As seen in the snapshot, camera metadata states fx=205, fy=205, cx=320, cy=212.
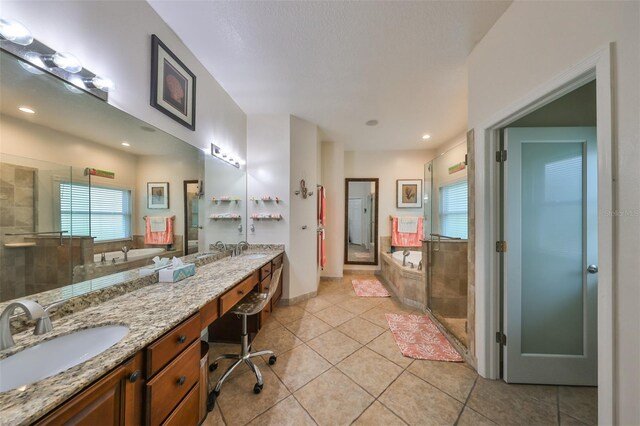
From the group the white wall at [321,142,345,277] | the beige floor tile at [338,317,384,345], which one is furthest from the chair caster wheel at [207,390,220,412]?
the white wall at [321,142,345,277]

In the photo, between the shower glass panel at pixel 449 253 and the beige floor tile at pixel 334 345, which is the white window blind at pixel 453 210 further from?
the beige floor tile at pixel 334 345

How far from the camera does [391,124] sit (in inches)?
128

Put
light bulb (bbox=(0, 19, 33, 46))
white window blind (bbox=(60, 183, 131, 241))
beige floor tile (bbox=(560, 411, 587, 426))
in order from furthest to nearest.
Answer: beige floor tile (bbox=(560, 411, 587, 426)) → white window blind (bbox=(60, 183, 131, 241)) → light bulb (bbox=(0, 19, 33, 46))

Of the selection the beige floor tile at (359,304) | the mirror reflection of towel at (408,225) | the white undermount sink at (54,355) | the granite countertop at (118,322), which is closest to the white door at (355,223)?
the mirror reflection of towel at (408,225)

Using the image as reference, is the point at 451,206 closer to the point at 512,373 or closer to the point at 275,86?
the point at 512,373

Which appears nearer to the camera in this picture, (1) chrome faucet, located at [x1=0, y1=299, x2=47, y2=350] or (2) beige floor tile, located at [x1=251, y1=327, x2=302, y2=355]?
(1) chrome faucet, located at [x1=0, y1=299, x2=47, y2=350]

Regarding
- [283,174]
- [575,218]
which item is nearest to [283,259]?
[283,174]

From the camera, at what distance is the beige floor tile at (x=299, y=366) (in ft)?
5.35

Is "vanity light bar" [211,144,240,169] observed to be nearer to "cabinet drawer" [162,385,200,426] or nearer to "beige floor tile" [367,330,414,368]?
"cabinet drawer" [162,385,200,426]

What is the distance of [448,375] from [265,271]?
6.25 feet

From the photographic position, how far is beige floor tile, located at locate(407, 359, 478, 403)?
155 centimetres

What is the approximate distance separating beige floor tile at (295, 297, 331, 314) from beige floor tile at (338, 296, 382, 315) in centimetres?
24

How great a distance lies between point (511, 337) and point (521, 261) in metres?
0.60

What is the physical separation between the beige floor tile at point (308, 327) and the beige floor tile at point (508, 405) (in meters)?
1.37
